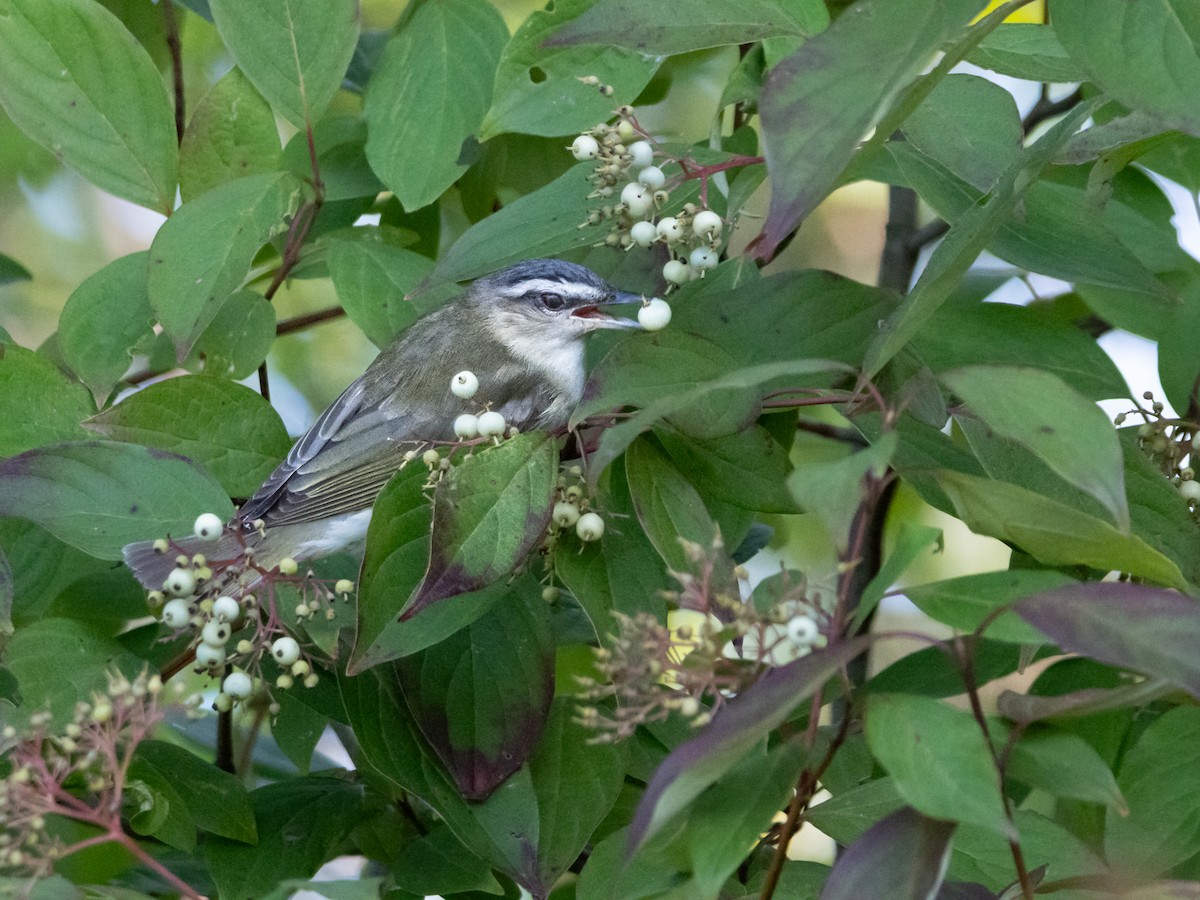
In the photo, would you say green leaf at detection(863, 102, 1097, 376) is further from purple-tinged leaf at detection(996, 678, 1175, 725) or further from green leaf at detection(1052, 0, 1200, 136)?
purple-tinged leaf at detection(996, 678, 1175, 725)

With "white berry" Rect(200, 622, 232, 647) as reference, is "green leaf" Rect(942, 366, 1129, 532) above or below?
above

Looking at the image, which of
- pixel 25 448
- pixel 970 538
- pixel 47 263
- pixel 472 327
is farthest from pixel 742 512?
pixel 47 263

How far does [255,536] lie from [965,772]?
1628 mm

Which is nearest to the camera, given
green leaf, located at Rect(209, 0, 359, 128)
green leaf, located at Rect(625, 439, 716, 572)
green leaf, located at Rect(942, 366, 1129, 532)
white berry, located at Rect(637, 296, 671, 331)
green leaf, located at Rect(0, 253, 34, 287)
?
green leaf, located at Rect(942, 366, 1129, 532)

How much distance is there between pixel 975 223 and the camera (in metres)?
1.35

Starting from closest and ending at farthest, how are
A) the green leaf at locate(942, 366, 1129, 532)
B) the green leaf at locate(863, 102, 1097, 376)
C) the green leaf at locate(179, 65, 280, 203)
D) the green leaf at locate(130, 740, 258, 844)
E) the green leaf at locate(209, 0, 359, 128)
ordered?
1. the green leaf at locate(942, 366, 1129, 532)
2. the green leaf at locate(863, 102, 1097, 376)
3. the green leaf at locate(130, 740, 258, 844)
4. the green leaf at locate(209, 0, 359, 128)
5. the green leaf at locate(179, 65, 280, 203)

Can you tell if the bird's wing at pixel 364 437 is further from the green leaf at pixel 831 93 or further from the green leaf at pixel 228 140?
the green leaf at pixel 831 93

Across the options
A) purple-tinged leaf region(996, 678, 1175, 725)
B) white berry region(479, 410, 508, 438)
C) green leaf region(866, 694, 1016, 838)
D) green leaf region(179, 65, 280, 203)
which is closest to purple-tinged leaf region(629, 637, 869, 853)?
green leaf region(866, 694, 1016, 838)

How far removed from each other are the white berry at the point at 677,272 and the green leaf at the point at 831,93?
0.68 metres

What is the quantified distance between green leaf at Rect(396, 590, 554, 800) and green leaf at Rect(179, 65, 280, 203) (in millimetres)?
986

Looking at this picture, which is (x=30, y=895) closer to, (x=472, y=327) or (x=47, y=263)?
(x=472, y=327)

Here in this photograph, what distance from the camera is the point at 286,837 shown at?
6.35ft

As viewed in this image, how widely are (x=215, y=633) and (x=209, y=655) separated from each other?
58 millimetres

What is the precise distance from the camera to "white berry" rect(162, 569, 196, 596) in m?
1.58
